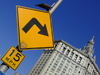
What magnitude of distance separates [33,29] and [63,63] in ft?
251

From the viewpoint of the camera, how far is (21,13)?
4.04 m

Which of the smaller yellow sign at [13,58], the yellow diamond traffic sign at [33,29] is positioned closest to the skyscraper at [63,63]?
the yellow diamond traffic sign at [33,29]

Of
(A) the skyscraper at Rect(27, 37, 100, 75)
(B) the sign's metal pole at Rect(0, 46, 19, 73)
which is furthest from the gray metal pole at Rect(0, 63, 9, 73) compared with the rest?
(A) the skyscraper at Rect(27, 37, 100, 75)

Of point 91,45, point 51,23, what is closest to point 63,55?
point 91,45

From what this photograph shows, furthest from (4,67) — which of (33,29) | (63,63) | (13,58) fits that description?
(63,63)

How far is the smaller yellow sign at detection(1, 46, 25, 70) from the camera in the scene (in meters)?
3.54

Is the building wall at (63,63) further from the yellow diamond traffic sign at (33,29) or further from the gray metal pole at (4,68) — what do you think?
the gray metal pole at (4,68)

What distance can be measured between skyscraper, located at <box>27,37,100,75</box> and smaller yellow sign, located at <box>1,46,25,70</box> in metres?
70.0

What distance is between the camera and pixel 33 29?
407 cm

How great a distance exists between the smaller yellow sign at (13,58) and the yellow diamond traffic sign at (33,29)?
24cm

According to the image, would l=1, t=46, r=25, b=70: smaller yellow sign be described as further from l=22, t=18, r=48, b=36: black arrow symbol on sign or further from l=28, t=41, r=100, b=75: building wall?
l=28, t=41, r=100, b=75: building wall

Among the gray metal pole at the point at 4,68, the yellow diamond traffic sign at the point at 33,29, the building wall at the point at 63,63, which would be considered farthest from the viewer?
the building wall at the point at 63,63

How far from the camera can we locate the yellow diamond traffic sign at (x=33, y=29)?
12.6ft

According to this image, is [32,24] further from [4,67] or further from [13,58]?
[4,67]
